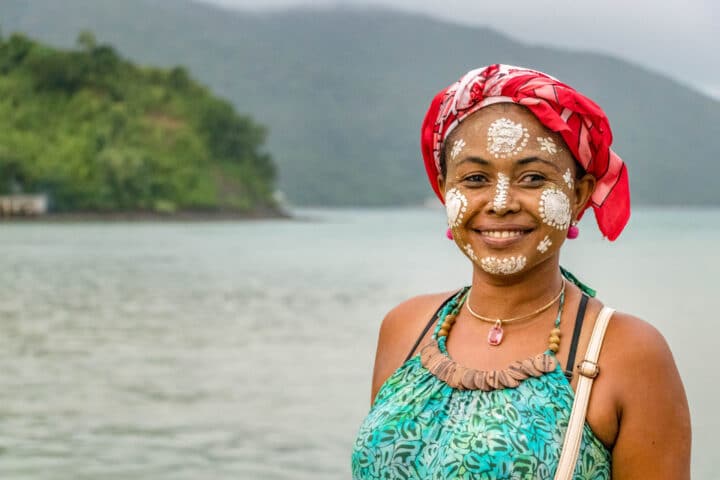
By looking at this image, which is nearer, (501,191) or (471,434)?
(471,434)

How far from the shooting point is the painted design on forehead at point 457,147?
2502mm

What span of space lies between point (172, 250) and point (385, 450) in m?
42.7

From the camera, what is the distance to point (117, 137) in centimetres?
10138

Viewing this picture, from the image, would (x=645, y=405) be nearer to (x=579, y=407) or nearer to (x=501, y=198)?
(x=579, y=407)

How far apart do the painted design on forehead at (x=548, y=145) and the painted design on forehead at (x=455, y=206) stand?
0.20 metres

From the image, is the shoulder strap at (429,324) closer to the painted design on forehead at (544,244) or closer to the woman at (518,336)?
the woman at (518,336)

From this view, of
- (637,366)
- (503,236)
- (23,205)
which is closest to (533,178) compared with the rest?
(503,236)

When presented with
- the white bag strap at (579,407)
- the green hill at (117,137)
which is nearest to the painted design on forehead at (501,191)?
the white bag strap at (579,407)

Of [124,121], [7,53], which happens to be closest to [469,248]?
[124,121]

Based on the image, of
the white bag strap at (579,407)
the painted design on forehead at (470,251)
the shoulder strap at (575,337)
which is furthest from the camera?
the painted design on forehead at (470,251)

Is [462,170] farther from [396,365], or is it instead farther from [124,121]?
[124,121]

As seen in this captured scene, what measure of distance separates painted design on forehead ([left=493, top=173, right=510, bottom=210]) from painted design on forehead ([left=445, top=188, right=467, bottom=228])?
0.26ft

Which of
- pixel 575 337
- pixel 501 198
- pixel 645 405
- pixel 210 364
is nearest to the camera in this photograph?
pixel 645 405

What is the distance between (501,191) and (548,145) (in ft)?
0.46
